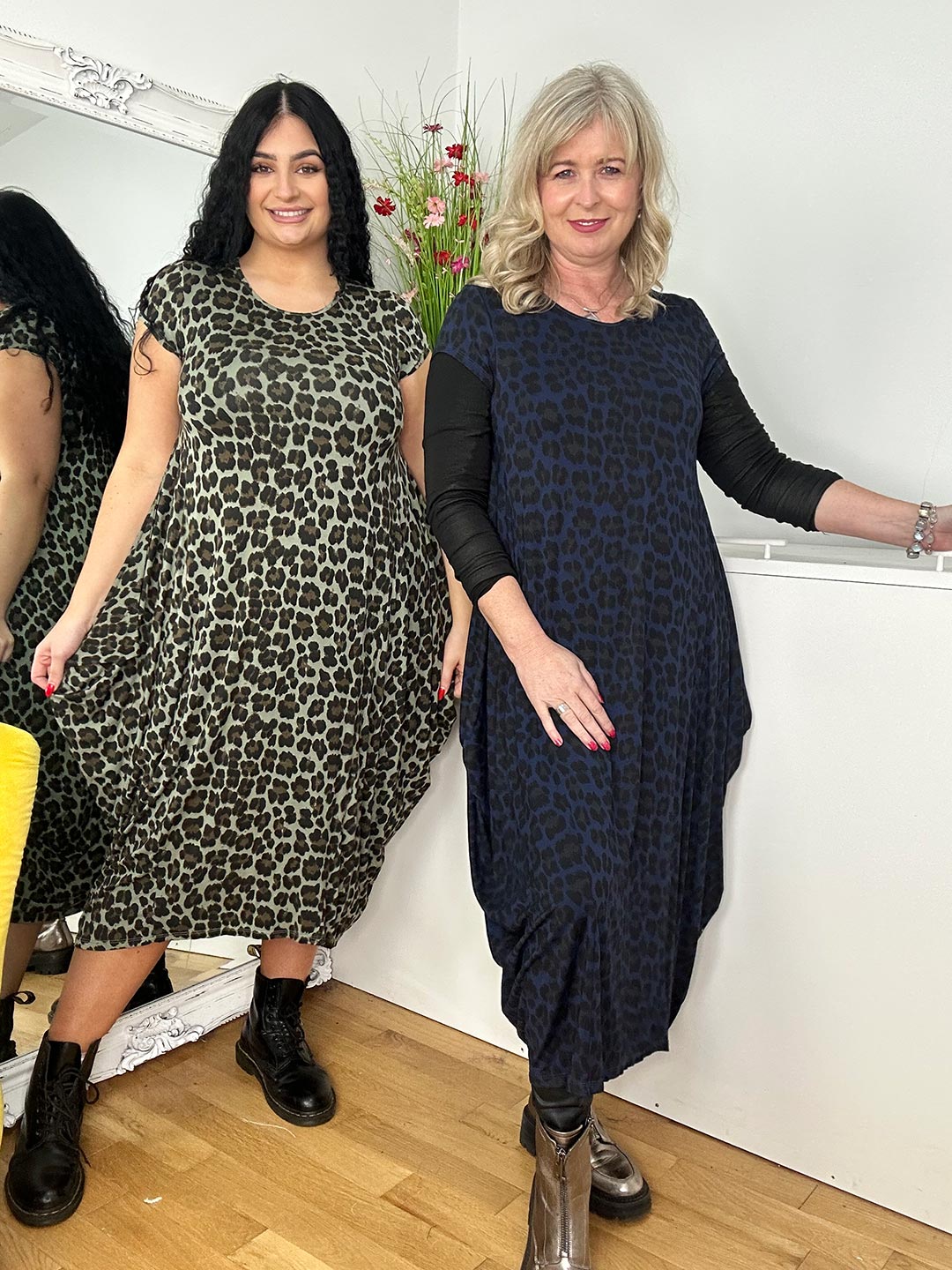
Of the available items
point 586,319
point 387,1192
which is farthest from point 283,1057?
point 586,319

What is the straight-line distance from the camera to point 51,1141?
191cm

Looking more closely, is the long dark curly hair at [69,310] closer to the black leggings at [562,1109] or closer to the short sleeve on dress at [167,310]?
the short sleeve on dress at [167,310]

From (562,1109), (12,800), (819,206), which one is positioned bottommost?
(562,1109)

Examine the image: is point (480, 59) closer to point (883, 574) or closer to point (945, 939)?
point (883, 574)

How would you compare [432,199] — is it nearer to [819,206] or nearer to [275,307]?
[275,307]

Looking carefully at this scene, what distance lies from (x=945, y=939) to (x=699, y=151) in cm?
171

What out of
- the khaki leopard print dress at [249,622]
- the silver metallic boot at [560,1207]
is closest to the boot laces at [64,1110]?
the khaki leopard print dress at [249,622]

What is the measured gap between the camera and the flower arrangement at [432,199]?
8.14ft

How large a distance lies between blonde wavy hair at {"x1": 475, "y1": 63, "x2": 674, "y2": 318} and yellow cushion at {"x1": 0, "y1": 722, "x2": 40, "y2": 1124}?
0.94 metres

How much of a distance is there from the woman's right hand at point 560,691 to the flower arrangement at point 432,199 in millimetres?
1055

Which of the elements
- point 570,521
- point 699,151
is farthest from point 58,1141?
point 699,151

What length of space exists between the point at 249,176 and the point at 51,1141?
165 cm

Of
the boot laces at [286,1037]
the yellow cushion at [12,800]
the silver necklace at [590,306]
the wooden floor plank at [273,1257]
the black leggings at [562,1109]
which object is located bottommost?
the wooden floor plank at [273,1257]

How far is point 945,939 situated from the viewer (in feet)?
5.93
